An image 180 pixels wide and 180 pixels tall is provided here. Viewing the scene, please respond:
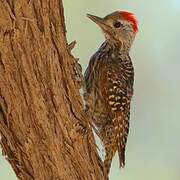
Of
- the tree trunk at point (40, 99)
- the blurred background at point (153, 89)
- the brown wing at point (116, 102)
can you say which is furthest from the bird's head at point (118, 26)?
the tree trunk at point (40, 99)

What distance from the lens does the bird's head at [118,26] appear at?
6.72 ft

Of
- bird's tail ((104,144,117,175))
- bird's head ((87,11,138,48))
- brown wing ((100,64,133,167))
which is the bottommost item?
bird's tail ((104,144,117,175))

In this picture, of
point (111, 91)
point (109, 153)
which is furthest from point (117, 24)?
point (109, 153)

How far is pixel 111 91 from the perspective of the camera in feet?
6.38

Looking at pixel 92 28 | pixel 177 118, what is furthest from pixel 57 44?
pixel 177 118

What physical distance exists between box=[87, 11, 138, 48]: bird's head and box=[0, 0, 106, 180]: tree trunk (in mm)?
581

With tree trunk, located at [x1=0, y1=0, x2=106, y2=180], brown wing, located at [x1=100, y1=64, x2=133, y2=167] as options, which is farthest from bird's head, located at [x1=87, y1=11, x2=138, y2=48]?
tree trunk, located at [x1=0, y1=0, x2=106, y2=180]

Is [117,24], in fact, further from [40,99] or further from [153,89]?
[40,99]

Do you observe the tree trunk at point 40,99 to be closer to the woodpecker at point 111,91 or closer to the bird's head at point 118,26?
the woodpecker at point 111,91

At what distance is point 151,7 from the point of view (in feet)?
8.32

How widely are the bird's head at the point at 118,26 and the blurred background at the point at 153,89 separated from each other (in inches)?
13.7

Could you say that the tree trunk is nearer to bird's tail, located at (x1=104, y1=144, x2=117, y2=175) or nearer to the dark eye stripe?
bird's tail, located at (x1=104, y1=144, x2=117, y2=175)

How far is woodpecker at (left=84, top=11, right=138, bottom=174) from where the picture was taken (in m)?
1.94

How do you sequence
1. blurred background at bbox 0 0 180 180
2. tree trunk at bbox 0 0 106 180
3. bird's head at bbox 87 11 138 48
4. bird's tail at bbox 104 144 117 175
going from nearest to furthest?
tree trunk at bbox 0 0 106 180 → bird's tail at bbox 104 144 117 175 → bird's head at bbox 87 11 138 48 → blurred background at bbox 0 0 180 180
